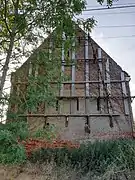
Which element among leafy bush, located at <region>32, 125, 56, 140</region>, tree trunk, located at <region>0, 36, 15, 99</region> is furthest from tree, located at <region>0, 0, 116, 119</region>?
leafy bush, located at <region>32, 125, 56, 140</region>

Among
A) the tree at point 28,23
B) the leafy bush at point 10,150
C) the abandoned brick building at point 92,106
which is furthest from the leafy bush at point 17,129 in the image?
the abandoned brick building at point 92,106

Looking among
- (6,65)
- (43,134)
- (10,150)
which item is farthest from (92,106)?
(10,150)

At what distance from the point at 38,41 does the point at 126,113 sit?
202 inches

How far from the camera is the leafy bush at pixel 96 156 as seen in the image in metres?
4.15

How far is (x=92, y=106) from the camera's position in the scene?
8.64 metres

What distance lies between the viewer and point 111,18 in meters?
6.48

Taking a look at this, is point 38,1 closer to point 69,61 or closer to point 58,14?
point 58,14

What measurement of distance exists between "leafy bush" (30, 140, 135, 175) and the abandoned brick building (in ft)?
9.10

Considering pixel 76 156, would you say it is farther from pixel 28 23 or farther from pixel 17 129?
pixel 28 23

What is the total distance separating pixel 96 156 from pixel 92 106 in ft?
12.9

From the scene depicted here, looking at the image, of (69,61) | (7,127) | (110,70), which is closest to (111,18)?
(69,61)

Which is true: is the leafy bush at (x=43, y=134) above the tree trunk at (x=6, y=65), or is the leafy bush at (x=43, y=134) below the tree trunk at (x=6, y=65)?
below

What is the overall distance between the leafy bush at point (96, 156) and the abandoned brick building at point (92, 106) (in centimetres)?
277

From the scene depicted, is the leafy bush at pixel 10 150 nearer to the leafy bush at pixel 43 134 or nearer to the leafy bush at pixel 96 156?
the leafy bush at pixel 43 134
